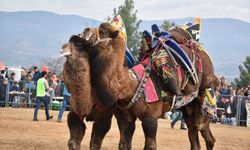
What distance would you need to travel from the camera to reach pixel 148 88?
10578mm

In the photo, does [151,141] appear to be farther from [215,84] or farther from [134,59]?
[215,84]

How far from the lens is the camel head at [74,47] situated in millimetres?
9016

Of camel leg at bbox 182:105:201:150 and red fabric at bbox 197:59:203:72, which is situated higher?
red fabric at bbox 197:59:203:72

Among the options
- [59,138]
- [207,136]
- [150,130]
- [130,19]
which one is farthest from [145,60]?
[130,19]

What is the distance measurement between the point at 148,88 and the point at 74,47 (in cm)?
190

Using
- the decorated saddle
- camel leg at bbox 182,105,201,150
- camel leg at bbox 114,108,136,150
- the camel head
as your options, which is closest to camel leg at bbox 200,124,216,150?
camel leg at bbox 182,105,201,150

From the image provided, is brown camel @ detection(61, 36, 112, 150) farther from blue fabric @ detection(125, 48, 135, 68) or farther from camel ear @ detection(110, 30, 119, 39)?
blue fabric @ detection(125, 48, 135, 68)

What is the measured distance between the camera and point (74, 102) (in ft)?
30.5

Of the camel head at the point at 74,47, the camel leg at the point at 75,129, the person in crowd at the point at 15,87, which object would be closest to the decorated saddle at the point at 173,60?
the camel leg at the point at 75,129

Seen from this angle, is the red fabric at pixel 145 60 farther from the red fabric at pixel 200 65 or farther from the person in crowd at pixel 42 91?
the person in crowd at pixel 42 91

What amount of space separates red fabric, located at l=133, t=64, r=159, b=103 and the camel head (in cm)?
155

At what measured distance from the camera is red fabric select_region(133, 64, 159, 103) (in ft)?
34.5

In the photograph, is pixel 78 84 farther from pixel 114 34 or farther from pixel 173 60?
pixel 173 60

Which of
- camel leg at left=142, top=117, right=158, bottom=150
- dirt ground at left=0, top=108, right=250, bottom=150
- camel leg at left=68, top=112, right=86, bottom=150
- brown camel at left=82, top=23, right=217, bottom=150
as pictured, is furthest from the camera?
dirt ground at left=0, top=108, right=250, bottom=150
